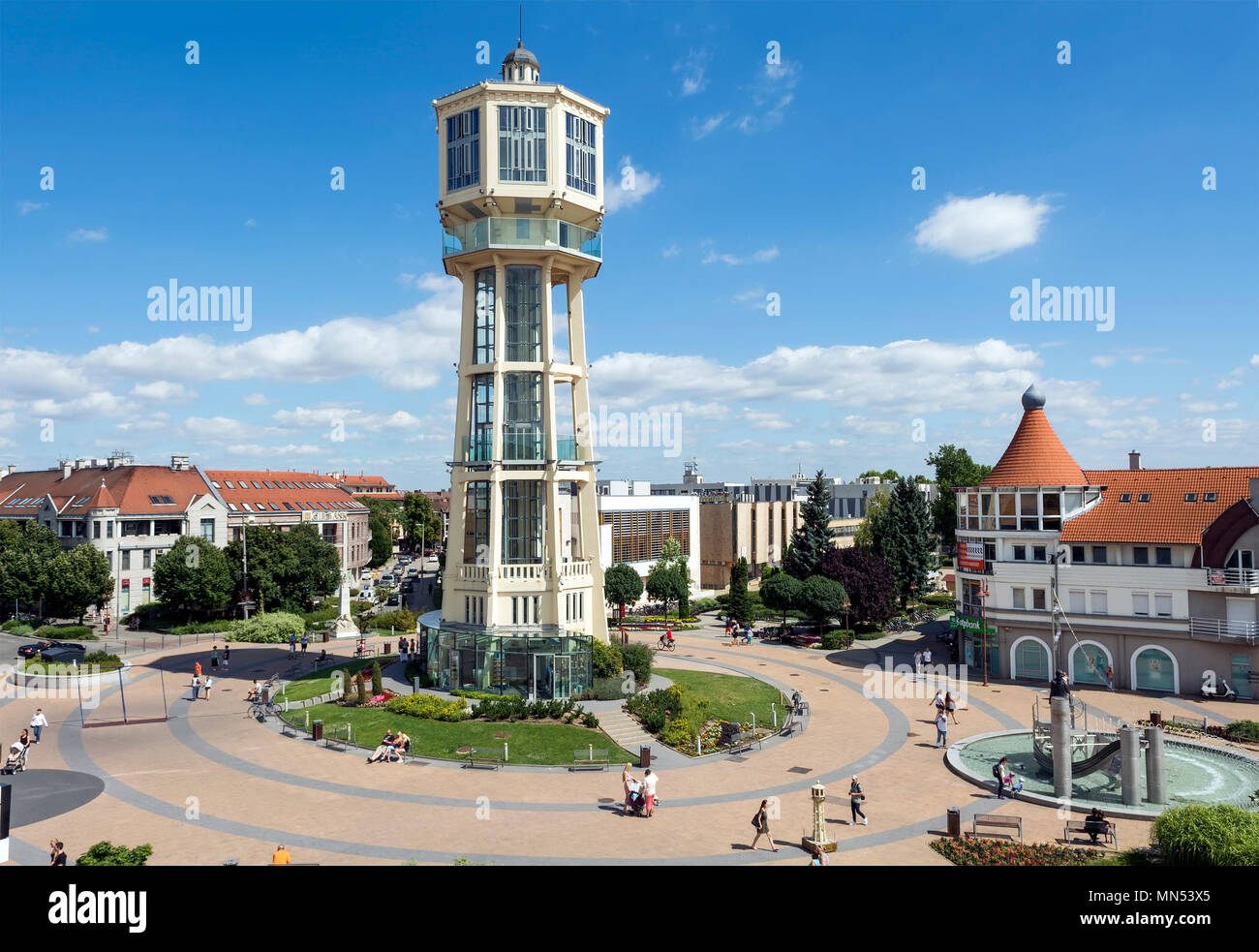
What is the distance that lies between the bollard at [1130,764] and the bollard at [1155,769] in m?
0.45

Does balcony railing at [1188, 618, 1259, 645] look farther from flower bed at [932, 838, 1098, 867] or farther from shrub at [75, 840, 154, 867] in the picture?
shrub at [75, 840, 154, 867]

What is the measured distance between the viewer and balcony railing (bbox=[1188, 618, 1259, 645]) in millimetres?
39969

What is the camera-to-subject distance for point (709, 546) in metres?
93.4

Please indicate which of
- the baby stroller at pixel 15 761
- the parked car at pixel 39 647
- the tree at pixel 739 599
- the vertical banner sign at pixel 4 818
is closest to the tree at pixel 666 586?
the tree at pixel 739 599

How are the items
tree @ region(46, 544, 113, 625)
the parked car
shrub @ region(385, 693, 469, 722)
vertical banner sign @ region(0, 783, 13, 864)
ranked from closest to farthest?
vertical banner sign @ region(0, 783, 13, 864), shrub @ region(385, 693, 469, 722), the parked car, tree @ region(46, 544, 113, 625)

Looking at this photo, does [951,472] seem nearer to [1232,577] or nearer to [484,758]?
[1232,577]

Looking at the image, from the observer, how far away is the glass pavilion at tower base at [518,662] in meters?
39.0

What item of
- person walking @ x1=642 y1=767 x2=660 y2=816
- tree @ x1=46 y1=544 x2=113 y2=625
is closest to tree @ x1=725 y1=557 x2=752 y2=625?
person walking @ x1=642 y1=767 x2=660 y2=816

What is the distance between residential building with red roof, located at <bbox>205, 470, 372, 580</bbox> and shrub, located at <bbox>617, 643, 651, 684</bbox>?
180ft

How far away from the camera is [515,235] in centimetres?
4225

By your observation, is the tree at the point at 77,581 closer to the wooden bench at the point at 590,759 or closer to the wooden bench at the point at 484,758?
the wooden bench at the point at 484,758

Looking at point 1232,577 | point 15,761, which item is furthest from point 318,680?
point 1232,577
